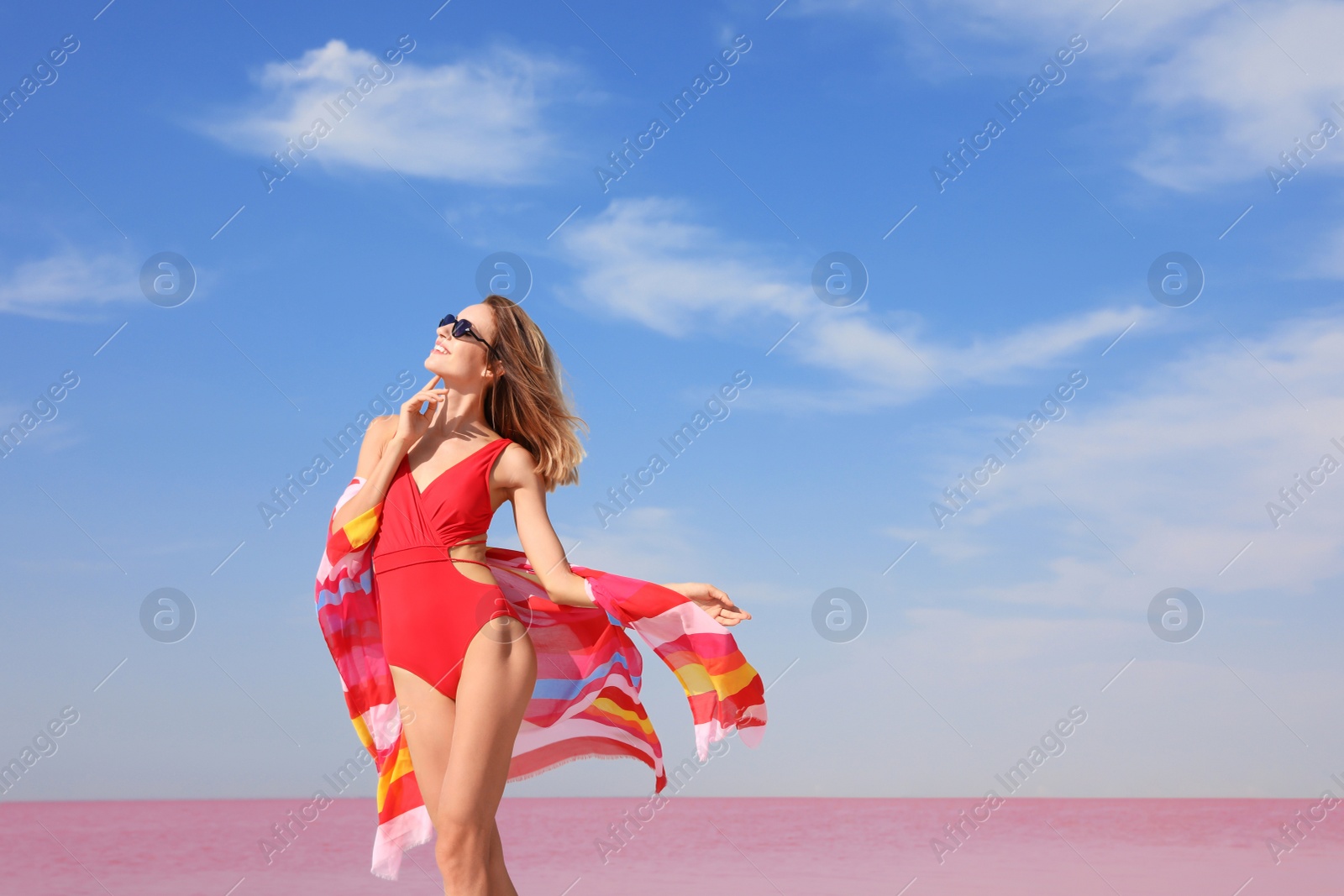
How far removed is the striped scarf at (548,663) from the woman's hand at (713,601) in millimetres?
25

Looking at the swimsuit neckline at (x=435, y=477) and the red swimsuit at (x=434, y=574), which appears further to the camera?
the swimsuit neckline at (x=435, y=477)

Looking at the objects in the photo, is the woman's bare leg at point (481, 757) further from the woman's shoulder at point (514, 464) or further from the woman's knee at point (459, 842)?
the woman's shoulder at point (514, 464)

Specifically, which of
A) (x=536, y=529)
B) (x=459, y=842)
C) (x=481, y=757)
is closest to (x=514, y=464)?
(x=536, y=529)

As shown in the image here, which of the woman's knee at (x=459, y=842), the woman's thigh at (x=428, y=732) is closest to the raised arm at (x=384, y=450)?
the woman's thigh at (x=428, y=732)

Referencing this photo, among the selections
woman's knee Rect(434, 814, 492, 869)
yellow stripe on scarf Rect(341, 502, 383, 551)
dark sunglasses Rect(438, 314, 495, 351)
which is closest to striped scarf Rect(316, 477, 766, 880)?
yellow stripe on scarf Rect(341, 502, 383, 551)

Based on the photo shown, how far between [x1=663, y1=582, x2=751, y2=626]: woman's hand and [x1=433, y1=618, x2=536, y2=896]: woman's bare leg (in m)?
0.68

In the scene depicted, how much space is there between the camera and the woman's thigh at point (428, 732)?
4062mm

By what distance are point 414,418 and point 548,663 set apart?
114 cm

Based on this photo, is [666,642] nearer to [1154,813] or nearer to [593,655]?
[593,655]

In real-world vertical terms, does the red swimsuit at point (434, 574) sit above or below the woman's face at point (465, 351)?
below

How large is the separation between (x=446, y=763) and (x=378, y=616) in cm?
80

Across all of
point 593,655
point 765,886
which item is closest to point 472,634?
point 593,655

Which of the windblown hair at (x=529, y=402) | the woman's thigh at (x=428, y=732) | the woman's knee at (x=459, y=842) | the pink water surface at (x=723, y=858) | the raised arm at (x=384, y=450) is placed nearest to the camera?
the woman's knee at (x=459, y=842)

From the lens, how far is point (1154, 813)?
85.4ft
